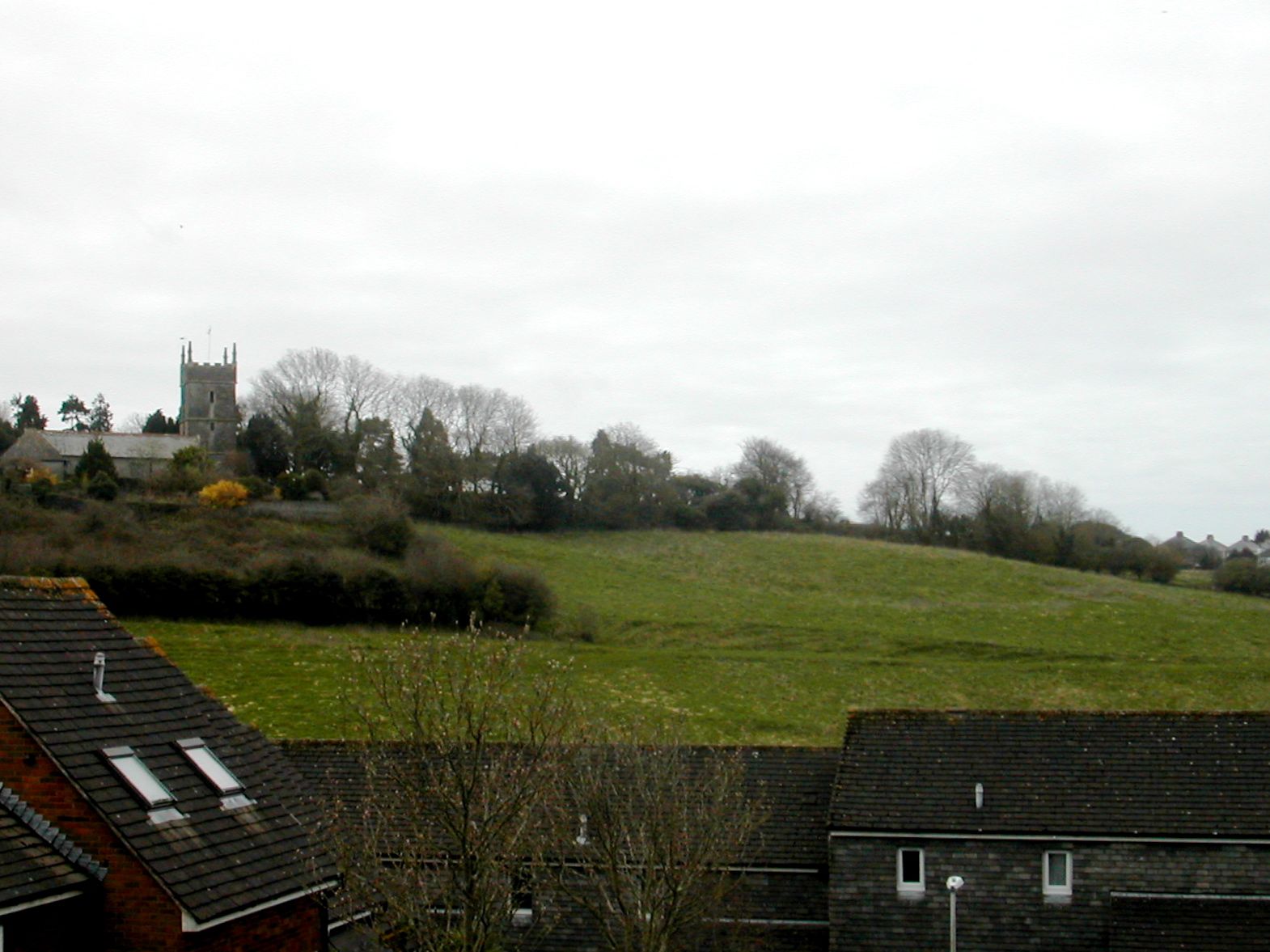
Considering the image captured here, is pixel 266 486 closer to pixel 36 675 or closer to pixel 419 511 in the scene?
pixel 419 511

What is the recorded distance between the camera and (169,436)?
79438mm

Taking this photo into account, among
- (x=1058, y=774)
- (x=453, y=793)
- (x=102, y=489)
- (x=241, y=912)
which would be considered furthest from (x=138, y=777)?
(x=102, y=489)

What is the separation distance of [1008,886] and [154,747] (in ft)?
41.8

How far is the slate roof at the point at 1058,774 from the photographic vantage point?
18.8 metres

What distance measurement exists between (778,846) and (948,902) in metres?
2.76

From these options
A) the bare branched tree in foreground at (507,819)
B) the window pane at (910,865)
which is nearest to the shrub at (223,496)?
the bare branched tree in foreground at (507,819)

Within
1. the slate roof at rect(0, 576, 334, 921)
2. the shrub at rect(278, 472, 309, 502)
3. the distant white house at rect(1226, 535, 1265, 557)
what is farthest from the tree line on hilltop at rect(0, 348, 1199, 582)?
the slate roof at rect(0, 576, 334, 921)

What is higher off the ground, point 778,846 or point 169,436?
point 169,436

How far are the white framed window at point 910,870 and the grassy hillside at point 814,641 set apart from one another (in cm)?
1086

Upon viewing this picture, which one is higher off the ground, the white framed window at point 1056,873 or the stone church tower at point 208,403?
the stone church tower at point 208,403

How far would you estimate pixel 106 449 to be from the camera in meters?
74.7

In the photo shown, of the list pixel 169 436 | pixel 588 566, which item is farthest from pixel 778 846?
pixel 169 436

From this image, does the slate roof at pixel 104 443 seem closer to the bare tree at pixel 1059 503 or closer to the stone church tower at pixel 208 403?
the stone church tower at pixel 208 403

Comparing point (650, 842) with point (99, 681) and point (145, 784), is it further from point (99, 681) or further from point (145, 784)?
point (99, 681)
